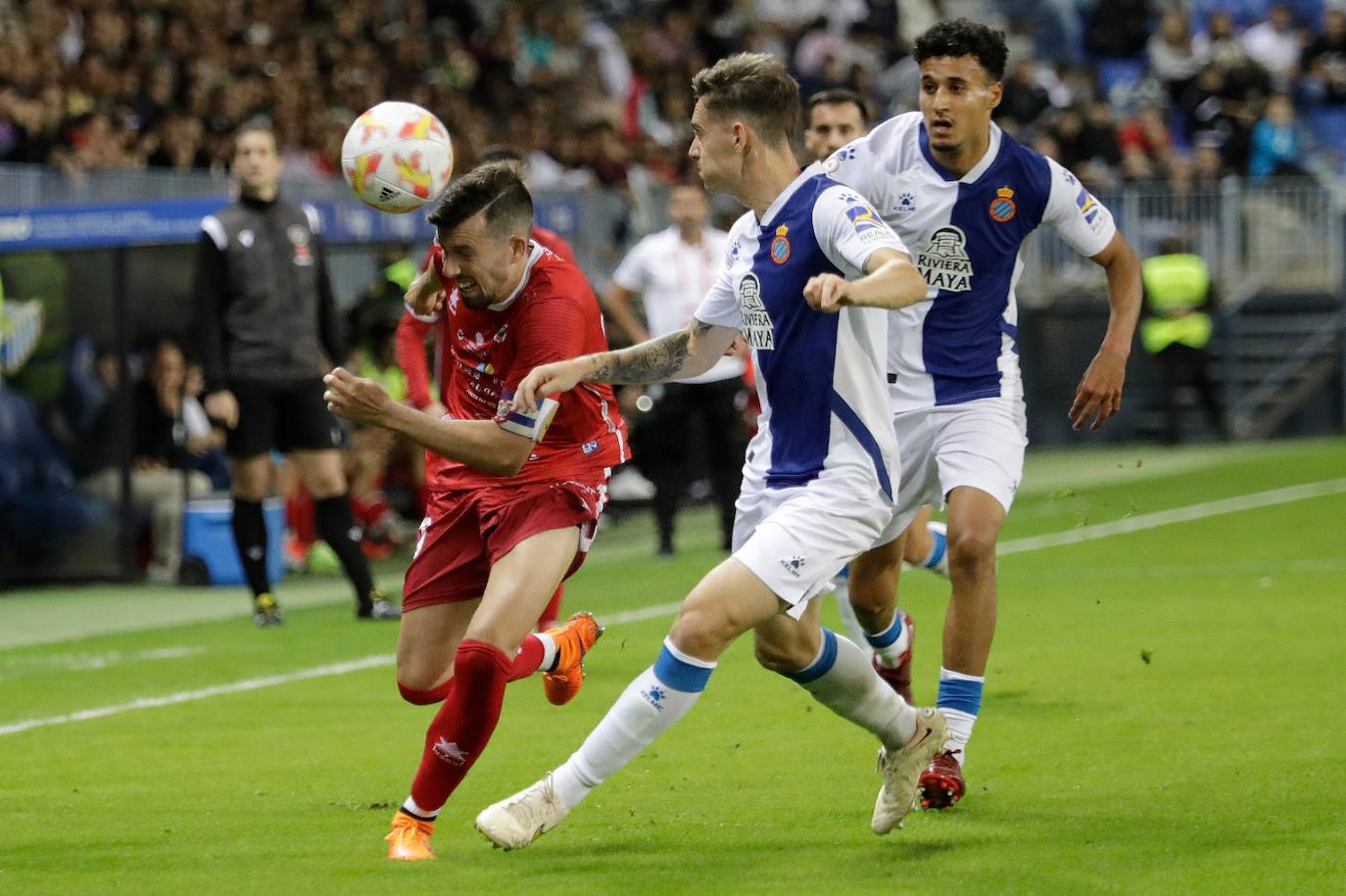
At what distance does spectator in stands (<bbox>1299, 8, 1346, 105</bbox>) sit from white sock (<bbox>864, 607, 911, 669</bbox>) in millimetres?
21041

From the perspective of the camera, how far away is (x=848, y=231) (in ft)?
18.1

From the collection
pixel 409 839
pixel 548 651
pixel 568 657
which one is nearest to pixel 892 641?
pixel 568 657

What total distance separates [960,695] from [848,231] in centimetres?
170

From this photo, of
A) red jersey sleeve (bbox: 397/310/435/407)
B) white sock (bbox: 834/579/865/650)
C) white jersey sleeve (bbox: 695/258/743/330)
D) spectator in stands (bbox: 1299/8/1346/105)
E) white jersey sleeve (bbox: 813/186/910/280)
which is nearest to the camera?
white jersey sleeve (bbox: 813/186/910/280)

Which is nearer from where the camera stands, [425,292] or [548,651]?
[548,651]

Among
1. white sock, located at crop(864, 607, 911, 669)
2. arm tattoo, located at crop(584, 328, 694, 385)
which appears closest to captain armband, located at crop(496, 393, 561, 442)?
arm tattoo, located at crop(584, 328, 694, 385)

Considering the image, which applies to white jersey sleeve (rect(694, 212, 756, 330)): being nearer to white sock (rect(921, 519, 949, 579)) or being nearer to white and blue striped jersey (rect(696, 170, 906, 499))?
white and blue striped jersey (rect(696, 170, 906, 499))

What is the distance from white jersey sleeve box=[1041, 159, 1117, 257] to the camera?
6973 mm

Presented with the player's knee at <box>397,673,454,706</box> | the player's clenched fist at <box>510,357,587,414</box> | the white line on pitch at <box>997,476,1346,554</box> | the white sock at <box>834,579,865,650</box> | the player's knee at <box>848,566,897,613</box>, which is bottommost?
the white line on pitch at <box>997,476,1346,554</box>

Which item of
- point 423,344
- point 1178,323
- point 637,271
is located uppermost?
point 423,344

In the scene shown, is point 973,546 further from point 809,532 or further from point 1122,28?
point 1122,28

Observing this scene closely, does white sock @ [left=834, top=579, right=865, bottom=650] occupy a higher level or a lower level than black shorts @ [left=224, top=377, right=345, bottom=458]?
lower

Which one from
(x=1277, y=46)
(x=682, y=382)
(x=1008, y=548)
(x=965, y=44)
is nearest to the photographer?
(x=965, y=44)

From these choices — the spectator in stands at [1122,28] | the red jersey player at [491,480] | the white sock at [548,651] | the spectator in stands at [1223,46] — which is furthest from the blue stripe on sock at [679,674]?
the spectator in stands at [1122,28]
